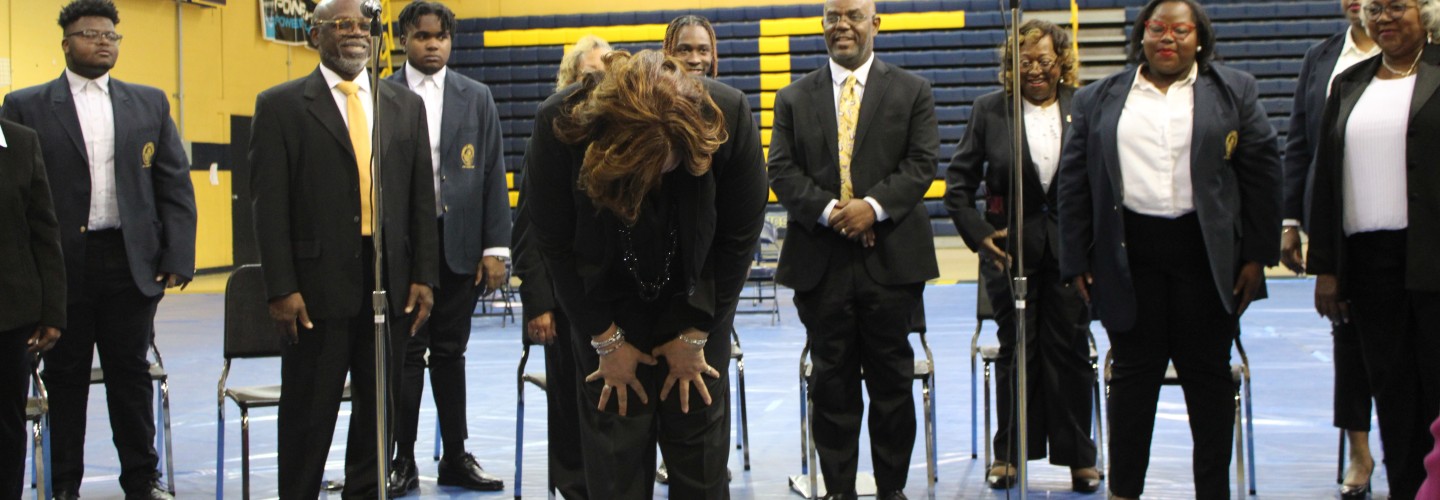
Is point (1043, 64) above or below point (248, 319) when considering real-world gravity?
above

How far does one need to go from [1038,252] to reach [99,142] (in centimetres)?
289

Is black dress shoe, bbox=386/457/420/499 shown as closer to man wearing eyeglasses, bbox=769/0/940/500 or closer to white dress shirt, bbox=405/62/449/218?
white dress shirt, bbox=405/62/449/218

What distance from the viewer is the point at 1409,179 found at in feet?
9.82

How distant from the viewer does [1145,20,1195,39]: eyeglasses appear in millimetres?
3104

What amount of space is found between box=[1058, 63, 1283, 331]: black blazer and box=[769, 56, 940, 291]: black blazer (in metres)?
0.49

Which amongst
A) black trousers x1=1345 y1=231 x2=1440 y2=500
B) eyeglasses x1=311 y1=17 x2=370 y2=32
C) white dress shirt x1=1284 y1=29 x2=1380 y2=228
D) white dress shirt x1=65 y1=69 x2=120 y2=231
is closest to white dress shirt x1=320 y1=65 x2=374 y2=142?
eyeglasses x1=311 y1=17 x2=370 y2=32

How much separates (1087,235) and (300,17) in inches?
466

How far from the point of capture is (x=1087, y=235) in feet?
10.9

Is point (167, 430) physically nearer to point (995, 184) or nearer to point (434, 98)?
point (434, 98)

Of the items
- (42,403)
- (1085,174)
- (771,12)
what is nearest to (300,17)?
(771,12)

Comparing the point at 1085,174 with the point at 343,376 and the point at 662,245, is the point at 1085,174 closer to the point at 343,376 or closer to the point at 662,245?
the point at 662,245

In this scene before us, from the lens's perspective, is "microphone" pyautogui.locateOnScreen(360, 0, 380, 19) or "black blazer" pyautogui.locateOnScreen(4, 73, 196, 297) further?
"black blazer" pyautogui.locateOnScreen(4, 73, 196, 297)

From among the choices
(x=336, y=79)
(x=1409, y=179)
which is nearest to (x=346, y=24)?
(x=336, y=79)

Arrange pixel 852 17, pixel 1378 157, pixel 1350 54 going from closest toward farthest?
pixel 1378 157
pixel 852 17
pixel 1350 54
